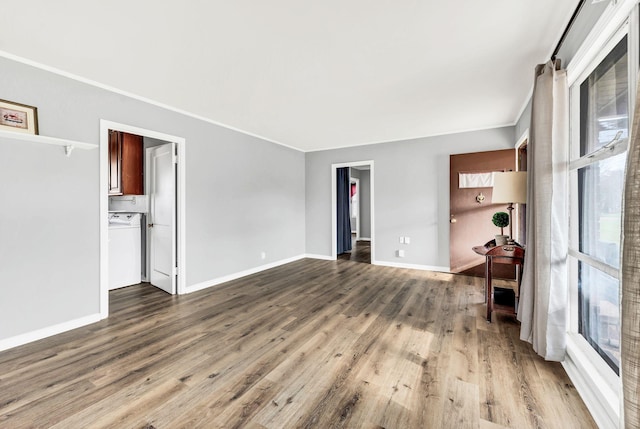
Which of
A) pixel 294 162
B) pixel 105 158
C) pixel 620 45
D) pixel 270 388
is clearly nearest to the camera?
pixel 620 45

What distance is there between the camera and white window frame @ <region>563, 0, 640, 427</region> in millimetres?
1260

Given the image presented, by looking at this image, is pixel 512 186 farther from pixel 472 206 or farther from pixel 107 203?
pixel 107 203

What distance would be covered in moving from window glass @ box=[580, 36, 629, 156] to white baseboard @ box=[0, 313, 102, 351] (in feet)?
14.2

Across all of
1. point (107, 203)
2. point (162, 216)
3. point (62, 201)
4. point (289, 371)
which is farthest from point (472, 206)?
point (62, 201)

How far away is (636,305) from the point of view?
2.60ft

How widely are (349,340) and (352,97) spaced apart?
258 centimetres

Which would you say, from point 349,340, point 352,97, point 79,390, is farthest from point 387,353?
point 352,97

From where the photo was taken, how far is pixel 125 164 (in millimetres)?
4035

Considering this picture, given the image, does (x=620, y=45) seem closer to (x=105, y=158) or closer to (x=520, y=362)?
(x=520, y=362)

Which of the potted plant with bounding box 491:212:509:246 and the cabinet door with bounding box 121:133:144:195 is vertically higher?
the cabinet door with bounding box 121:133:144:195

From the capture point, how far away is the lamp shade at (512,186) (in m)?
2.55

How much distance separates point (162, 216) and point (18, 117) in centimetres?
179

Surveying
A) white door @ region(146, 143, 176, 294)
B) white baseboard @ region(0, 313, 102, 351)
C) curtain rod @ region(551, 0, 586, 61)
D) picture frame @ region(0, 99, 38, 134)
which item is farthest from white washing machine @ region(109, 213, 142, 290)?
curtain rod @ region(551, 0, 586, 61)

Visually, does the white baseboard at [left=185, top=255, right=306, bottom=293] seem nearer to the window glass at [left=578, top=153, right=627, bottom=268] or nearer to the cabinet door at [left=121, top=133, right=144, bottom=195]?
the cabinet door at [left=121, top=133, right=144, bottom=195]
